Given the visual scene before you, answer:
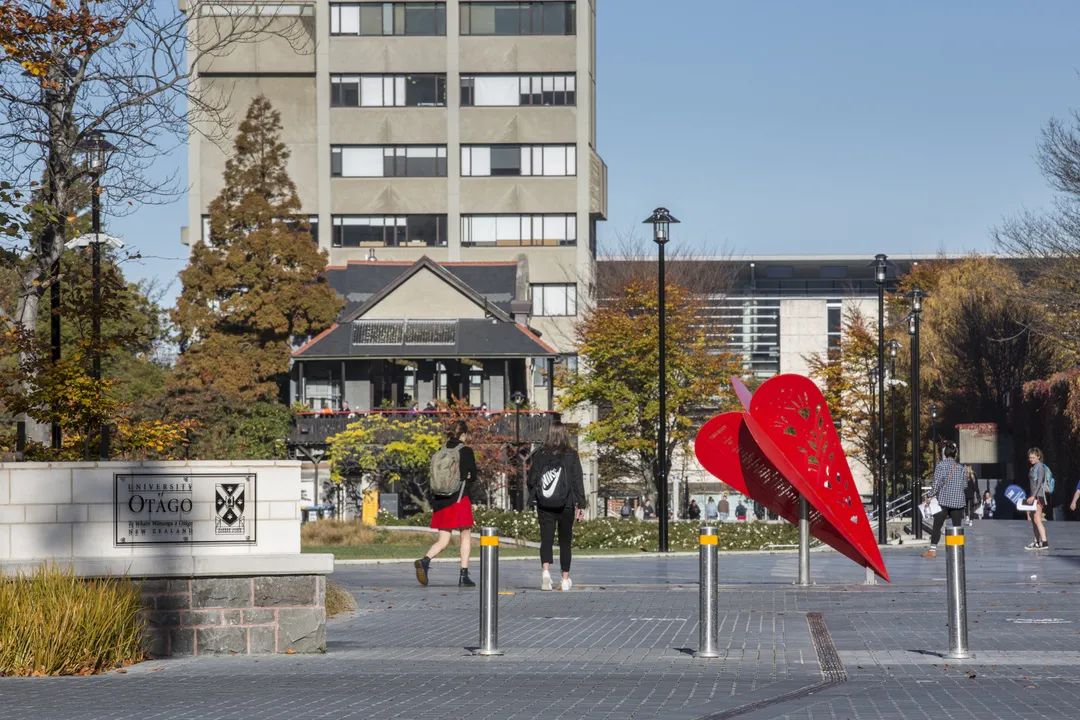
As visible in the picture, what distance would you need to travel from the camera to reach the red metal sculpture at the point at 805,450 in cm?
1847

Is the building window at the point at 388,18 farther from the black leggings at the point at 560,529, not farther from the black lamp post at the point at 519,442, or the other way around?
the black leggings at the point at 560,529

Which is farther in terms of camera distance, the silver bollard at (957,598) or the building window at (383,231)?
the building window at (383,231)

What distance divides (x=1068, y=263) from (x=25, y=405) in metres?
38.3

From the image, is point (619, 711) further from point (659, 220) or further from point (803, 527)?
point (659, 220)

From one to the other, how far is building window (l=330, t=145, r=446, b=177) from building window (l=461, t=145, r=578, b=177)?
167 centimetres

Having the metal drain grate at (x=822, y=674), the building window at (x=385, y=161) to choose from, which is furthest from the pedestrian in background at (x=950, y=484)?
the building window at (x=385, y=161)

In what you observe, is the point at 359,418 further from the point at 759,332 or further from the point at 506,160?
the point at 759,332

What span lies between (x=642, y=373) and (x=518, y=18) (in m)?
22.1

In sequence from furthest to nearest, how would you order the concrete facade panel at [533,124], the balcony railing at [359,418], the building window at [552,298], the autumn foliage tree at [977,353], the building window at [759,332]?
the building window at [759,332] → the building window at [552,298] → the concrete facade panel at [533,124] → the autumn foliage tree at [977,353] → the balcony railing at [359,418]

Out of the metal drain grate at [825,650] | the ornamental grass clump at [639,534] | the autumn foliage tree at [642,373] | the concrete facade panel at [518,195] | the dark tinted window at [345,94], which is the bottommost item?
the ornamental grass clump at [639,534]

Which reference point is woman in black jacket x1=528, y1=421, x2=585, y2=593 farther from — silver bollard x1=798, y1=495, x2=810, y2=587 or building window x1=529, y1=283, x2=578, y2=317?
building window x1=529, y1=283, x2=578, y2=317

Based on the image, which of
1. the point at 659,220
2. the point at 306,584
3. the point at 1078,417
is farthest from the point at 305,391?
the point at 306,584

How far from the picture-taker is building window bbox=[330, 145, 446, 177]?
258 ft

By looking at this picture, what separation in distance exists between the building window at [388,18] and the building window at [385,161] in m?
5.10
